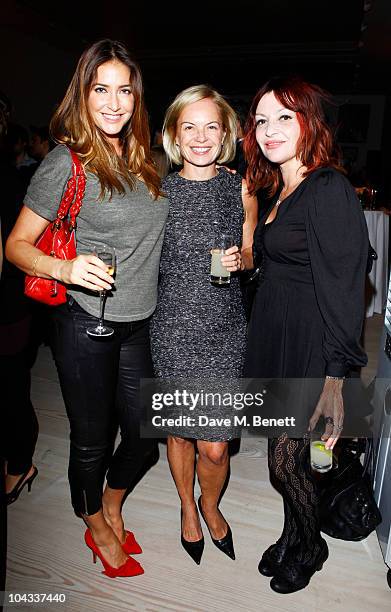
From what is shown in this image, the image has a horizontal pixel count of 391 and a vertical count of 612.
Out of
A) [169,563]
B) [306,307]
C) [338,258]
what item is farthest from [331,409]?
[169,563]

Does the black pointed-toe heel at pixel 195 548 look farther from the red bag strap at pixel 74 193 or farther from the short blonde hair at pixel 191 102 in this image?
the short blonde hair at pixel 191 102

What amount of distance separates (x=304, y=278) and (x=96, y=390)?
80cm

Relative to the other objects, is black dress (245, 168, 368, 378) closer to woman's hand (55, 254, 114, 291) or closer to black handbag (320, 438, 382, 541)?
woman's hand (55, 254, 114, 291)

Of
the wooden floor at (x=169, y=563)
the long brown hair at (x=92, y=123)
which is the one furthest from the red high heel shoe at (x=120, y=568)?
the long brown hair at (x=92, y=123)

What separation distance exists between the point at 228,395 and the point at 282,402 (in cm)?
25

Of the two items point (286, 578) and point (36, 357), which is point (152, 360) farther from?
point (36, 357)

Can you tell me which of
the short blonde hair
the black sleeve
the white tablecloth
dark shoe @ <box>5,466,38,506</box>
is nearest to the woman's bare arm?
the short blonde hair

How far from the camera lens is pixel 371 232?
5613mm

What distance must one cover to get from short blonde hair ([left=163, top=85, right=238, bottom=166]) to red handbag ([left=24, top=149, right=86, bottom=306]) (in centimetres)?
55

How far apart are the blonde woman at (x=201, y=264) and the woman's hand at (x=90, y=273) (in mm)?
439

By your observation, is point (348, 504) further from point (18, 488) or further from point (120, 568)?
point (18, 488)

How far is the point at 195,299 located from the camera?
6.06 ft

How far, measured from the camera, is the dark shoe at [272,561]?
1948mm

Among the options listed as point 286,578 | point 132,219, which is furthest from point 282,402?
point 132,219
